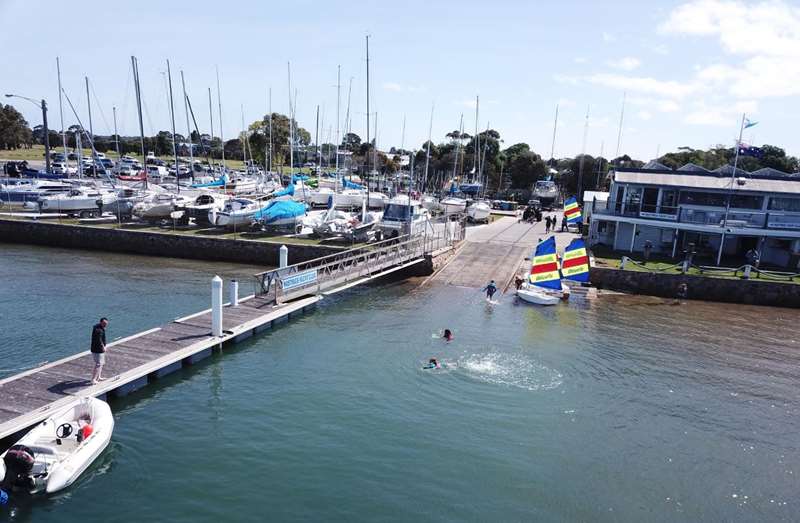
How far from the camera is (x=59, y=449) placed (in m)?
14.2

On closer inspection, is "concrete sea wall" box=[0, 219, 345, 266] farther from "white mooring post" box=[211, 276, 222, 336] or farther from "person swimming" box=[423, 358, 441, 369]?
"person swimming" box=[423, 358, 441, 369]

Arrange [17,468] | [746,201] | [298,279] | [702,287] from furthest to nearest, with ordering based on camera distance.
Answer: [746,201] < [702,287] < [298,279] < [17,468]

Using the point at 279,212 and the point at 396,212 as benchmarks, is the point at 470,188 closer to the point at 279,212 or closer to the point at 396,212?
the point at 396,212

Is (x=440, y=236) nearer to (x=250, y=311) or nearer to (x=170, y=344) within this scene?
(x=250, y=311)

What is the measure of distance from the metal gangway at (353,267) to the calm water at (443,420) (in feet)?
5.20

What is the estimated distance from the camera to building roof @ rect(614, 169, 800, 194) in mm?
41219

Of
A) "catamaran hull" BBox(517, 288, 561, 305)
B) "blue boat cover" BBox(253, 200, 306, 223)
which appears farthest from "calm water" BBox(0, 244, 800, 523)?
"blue boat cover" BBox(253, 200, 306, 223)

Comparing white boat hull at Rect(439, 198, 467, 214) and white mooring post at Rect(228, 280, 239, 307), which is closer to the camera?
white mooring post at Rect(228, 280, 239, 307)

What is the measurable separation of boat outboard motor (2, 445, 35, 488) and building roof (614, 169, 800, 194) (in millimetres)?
41874

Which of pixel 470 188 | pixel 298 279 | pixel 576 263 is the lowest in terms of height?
pixel 298 279

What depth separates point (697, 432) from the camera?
1828 centimetres

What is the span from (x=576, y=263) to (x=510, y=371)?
15.4m

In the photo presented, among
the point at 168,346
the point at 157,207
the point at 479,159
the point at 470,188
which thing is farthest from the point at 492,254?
the point at 479,159

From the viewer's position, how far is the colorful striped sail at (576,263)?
34812 mm
